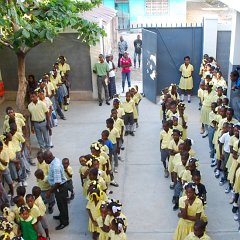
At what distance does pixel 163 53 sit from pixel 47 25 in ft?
20.5

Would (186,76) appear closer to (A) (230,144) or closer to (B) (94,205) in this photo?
(A) (230,144)

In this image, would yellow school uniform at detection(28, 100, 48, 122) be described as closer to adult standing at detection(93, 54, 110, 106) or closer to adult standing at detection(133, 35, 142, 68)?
adult standing at detection(93, 54, 110, 106)

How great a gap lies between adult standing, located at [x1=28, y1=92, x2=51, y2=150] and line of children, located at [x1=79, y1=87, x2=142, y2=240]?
1630 mm

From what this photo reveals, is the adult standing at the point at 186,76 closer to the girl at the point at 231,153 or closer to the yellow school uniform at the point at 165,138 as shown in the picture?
the yellow school uniform at the point at 165,138

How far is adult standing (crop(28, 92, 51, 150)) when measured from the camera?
9164 mm

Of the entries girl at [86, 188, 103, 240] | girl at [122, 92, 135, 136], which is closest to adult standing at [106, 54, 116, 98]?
girl at [122, 92, 135, 136]

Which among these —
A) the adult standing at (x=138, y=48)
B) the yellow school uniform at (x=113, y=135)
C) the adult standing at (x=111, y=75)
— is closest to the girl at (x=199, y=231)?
the yellow school uniform at (x=113, y=135)

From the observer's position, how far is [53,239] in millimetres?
6855

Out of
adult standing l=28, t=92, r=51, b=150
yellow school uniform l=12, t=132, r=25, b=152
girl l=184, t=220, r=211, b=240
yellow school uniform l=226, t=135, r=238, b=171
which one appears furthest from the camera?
adult standing l=28, t=92, r=51, b=150

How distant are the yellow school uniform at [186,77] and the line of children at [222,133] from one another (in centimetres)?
139

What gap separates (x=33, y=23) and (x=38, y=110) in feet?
7.57

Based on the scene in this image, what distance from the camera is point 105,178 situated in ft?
24.1

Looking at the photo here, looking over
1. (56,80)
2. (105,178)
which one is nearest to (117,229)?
(105,178)

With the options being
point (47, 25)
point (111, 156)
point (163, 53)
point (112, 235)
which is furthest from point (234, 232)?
point (163, 53)
